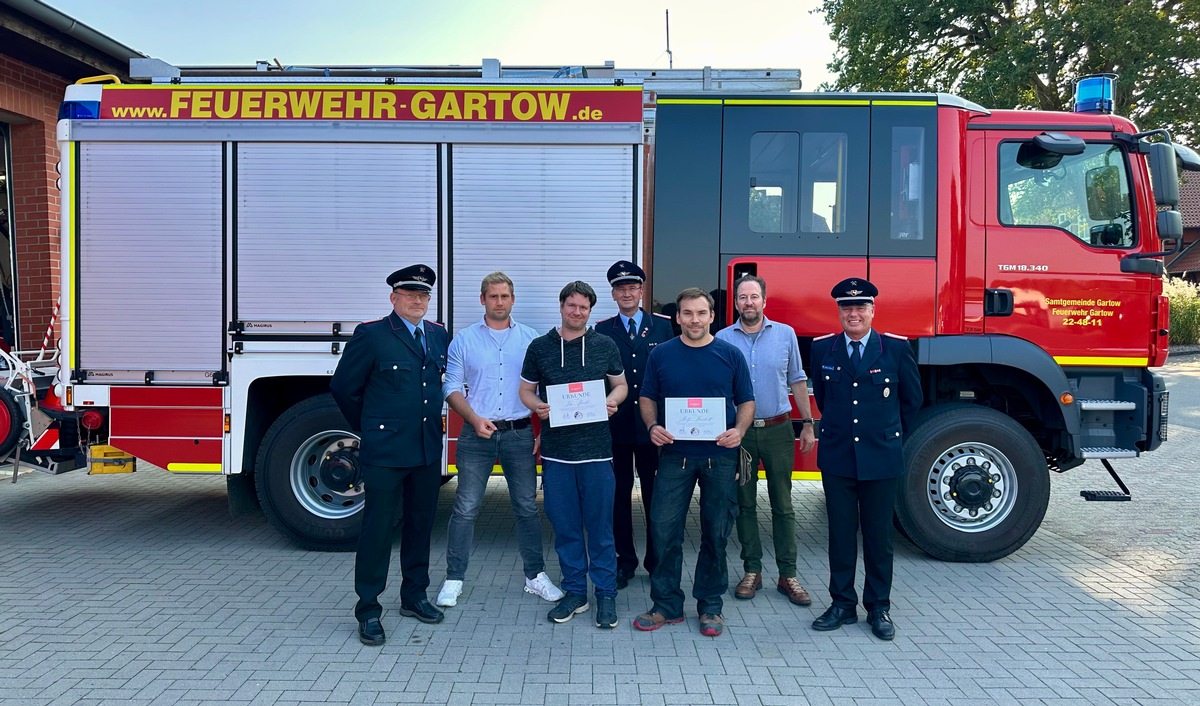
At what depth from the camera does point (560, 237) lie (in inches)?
203

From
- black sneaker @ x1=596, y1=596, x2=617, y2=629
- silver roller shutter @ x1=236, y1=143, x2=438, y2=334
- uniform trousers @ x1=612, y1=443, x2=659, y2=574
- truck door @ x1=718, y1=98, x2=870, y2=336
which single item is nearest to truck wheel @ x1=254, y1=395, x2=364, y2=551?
silver roller shutter @ x1=236, y1=143, x2=438, y2=334

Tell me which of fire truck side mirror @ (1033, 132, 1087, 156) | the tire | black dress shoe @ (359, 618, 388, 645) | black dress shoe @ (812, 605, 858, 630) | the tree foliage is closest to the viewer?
black dress shoe @ (359, 618, 388, 645)

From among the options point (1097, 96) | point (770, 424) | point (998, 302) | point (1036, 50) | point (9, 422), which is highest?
point (1036, 50)

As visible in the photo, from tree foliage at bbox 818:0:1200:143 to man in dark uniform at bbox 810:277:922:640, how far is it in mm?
16108

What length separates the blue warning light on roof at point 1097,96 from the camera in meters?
5.48

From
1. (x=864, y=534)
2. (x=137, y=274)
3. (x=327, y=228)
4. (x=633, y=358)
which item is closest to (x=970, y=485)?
(x=864, y=534)

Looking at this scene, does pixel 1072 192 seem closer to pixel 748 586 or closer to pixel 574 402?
pixel 748 586

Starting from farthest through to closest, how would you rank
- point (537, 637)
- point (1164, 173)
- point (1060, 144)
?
point (1060, 144)
point (1164, 173)
point (537, 637)

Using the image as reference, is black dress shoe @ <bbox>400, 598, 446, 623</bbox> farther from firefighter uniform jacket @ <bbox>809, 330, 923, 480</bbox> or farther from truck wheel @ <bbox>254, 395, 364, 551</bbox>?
firefighter uniform jacket @ <bbox>809, 330, 923, 480</bbox>

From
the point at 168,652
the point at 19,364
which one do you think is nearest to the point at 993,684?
the point at 168,652

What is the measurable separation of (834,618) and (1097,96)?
4137 millimetres

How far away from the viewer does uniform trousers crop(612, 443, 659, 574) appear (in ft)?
14.9

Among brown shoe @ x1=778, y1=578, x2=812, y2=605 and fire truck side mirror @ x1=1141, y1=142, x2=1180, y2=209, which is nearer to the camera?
brown shoe @ x1=778, y1=578, x2=812, y2=605

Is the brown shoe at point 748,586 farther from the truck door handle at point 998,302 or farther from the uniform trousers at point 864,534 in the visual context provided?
the truck door handle at point 998,302
